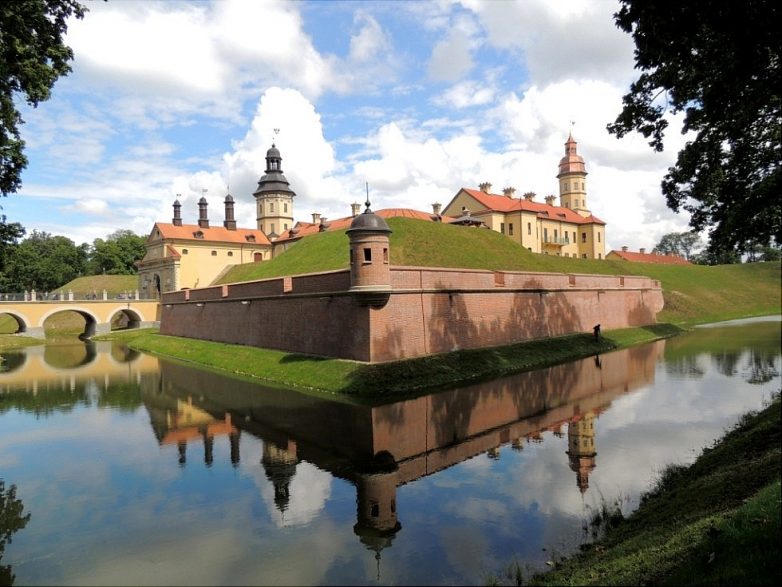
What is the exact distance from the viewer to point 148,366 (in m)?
27.4

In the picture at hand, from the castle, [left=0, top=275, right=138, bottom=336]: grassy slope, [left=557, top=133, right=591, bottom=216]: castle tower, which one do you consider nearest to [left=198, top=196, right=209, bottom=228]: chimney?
the castle

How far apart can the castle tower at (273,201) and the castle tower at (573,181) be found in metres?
34.5

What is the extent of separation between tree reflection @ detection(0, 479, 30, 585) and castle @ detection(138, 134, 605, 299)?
126ft

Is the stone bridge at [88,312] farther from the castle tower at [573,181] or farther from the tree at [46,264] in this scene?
the castle tower at [573,181]

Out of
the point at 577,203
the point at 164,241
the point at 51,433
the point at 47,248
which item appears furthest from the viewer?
the point at 47,248

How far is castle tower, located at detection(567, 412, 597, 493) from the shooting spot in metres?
9.33

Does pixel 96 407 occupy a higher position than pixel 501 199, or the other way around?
pixel 501 199

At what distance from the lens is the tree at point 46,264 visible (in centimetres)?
6825

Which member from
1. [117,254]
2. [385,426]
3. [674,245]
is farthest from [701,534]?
[674,245]

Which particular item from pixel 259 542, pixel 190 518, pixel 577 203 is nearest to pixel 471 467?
pixel 259 542

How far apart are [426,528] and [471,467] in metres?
2.70

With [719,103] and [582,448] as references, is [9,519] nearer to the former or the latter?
[582,448]

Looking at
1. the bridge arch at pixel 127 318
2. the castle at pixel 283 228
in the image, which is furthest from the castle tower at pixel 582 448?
the bridge arch at pixel 127 318

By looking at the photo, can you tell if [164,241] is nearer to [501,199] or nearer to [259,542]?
[501,199]
